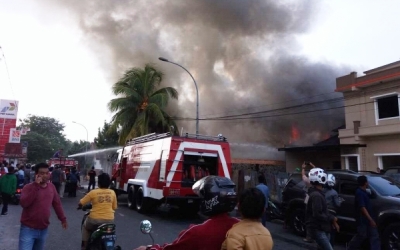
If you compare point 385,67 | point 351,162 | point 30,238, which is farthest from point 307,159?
point 30,238

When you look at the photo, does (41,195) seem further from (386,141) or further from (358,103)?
(358,103)

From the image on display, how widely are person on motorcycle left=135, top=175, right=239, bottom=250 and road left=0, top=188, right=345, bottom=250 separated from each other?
4851 mm

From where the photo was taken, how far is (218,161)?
10930 millimetres

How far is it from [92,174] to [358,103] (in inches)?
626

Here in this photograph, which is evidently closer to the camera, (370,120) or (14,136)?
(370,120)

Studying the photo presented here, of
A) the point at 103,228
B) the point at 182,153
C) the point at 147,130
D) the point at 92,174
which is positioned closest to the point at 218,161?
the point at 182,153

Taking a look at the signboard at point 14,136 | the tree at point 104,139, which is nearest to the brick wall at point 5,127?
the signboard at point 14,136

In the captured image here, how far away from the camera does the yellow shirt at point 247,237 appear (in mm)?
2051

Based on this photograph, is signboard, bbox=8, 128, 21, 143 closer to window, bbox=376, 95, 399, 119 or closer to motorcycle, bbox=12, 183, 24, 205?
motorcycle, bbox=12, 183, 24, 205

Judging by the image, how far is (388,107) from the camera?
1872 centimetres

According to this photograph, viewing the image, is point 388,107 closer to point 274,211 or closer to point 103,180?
point 274,211

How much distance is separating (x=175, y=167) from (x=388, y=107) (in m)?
14.2

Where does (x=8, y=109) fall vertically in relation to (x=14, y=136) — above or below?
above

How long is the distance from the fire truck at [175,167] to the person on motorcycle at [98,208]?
5.17m
